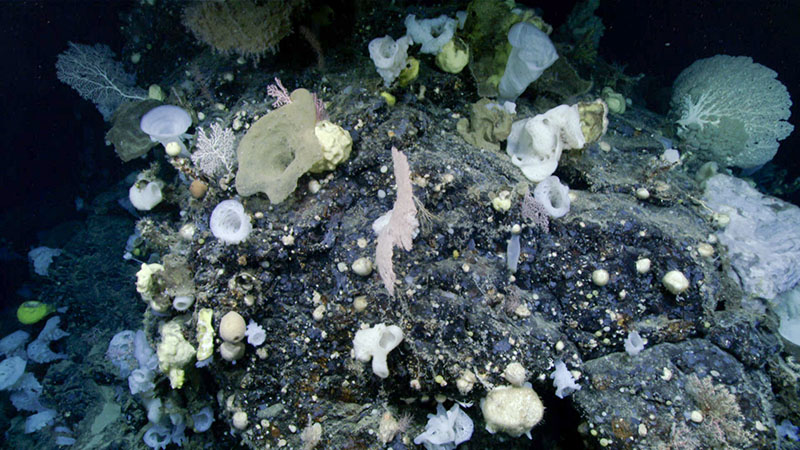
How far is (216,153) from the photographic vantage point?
3449 millimetres

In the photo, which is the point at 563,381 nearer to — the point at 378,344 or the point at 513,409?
the point at 513,409

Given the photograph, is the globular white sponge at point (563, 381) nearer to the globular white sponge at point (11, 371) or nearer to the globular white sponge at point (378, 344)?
the globular white sponge at point (378, 344)

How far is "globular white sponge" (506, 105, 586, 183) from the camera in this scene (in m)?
3.41

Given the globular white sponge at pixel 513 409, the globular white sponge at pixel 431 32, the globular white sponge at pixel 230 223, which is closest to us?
the globular white sponge at pixel 513 409

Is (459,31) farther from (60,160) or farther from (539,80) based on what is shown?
(60,160)

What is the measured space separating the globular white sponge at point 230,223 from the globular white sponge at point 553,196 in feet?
8.52

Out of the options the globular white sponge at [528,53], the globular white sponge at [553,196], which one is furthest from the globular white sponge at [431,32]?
the globular white sponge at [553,196]

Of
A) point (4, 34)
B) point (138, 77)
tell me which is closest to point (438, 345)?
point (138, 77)

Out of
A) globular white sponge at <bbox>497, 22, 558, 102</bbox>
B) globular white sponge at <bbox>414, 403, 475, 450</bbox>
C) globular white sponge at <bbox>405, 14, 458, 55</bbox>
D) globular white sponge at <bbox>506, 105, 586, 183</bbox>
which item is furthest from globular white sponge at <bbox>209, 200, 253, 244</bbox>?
globular white sponge at <bbox>497, 22, 558, 102</bbox>

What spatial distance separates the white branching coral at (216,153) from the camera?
344cm

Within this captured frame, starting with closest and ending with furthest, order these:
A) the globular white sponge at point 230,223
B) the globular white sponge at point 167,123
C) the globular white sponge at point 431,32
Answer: the globular white sponge at point 230,223 → the globular white sponge at point 431,32 → the globular white sponge at point 167,123

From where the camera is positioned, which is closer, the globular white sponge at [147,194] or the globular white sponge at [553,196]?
the globular white sponge at [553,196]

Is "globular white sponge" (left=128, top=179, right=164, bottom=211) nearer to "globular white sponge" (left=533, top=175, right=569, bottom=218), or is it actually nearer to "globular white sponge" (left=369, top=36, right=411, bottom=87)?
"globular white sponge" (left=369, top=36, right=411, bottom=87)

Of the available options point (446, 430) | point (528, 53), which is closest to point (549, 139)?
point (528, 53)
